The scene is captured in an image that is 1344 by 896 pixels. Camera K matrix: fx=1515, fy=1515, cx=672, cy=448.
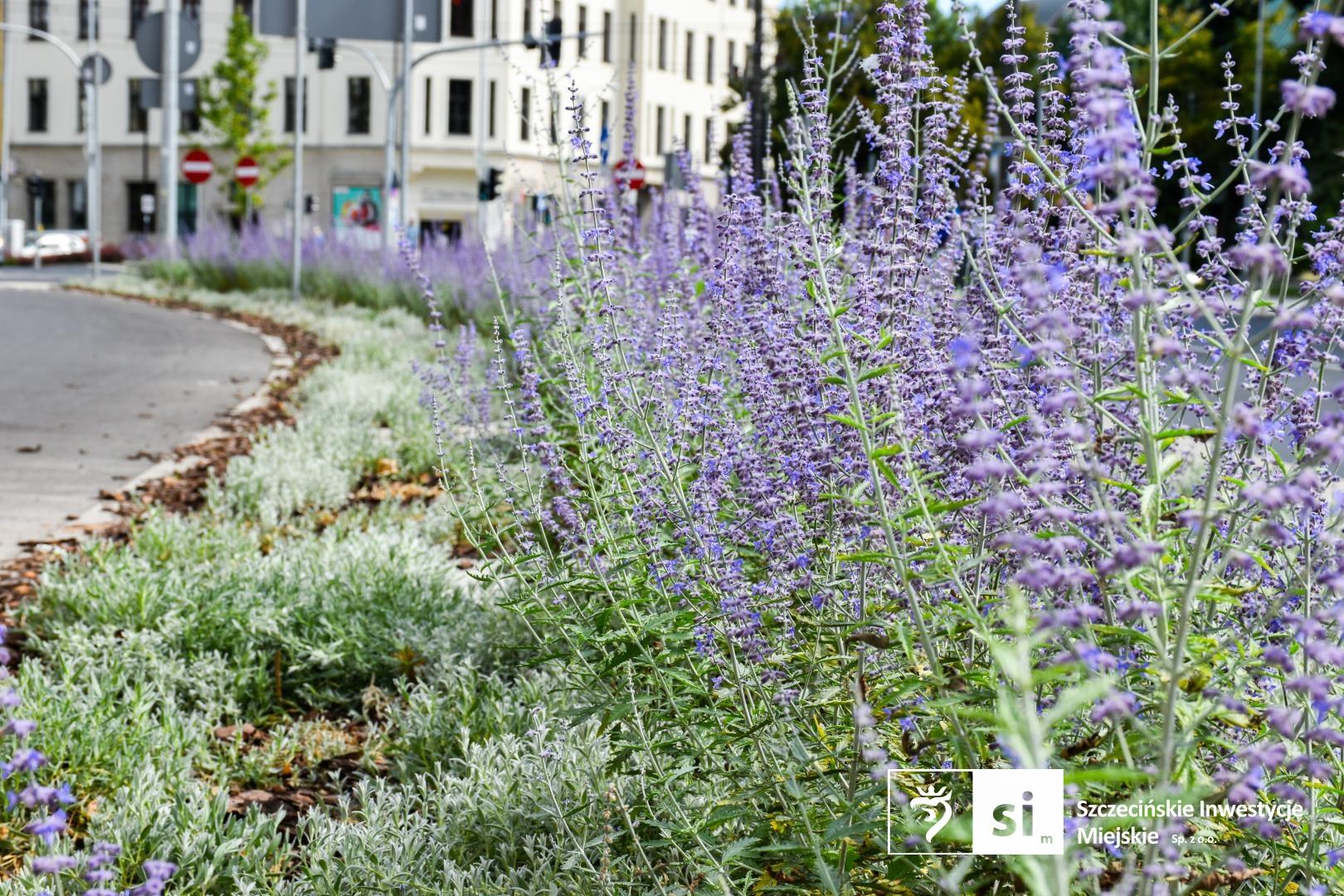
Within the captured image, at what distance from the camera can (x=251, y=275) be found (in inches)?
1014

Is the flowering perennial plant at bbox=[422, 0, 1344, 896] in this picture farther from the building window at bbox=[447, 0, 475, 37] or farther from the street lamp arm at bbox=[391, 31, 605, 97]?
the building window at bbox=[447, 0, 475, 37]

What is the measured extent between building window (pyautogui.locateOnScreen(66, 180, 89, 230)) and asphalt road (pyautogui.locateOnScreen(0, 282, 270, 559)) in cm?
4246

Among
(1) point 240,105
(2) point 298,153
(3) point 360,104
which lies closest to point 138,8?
(1) point 240,105

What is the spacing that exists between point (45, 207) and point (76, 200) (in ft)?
4.98

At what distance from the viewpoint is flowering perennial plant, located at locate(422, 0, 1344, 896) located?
5.88 ft

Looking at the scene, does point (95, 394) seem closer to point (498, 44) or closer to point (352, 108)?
point (498, 44)

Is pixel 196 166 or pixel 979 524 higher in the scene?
pixel 196 166

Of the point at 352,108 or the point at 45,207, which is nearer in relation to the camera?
the point at 352,108

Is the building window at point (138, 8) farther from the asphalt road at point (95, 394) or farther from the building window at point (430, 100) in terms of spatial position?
the asphalt road at point (95, 394)

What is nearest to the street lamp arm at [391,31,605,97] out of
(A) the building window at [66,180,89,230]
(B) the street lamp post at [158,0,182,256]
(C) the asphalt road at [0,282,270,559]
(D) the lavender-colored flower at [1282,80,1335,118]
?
(C) the asphalt road at [0,282,270,559]

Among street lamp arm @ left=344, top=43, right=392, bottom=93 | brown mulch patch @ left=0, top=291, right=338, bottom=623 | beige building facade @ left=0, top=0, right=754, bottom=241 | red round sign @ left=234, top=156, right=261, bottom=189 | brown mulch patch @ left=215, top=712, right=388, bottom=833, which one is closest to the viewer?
brown mulch patch @ left=215, top=712, right=388, bottom=833

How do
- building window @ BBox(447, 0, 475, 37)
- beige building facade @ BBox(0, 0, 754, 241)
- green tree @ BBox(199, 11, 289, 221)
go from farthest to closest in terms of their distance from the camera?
1. beige building facade @ BBox(0, 0, 754, 241)
2. building window @ BBox(447, 0, 475, 37)
3. green tree @ BBox(199, 11, 289, 221)

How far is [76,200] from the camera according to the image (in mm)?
61562

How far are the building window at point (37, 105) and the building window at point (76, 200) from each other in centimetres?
236
